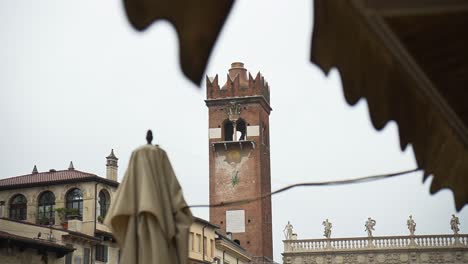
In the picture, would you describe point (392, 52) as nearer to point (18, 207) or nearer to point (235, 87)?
point (18, 207)

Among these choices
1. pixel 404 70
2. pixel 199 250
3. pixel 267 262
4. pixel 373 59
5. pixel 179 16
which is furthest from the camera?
pixel 267 262

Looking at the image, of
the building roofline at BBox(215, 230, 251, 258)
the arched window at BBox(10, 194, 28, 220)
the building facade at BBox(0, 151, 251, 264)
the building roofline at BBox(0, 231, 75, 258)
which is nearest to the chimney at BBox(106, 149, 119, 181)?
the building facade at BBox(0, 151, 251, 264)

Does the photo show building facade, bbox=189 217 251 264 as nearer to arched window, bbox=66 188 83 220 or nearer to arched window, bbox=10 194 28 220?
arched window, bbox=66 188 83 220

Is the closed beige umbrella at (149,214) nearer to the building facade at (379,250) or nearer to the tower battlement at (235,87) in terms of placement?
the building facade at (379,250)

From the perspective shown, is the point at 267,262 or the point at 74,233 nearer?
the point at 74,233

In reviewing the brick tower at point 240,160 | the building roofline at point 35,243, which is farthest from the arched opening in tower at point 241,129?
the building roofline at point 35,243

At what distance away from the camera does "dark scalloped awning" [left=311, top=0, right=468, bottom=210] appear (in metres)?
2.85

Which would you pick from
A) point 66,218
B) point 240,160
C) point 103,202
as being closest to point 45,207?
point 66,218

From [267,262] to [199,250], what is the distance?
13288 mm

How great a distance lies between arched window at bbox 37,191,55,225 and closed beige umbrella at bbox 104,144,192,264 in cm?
3131

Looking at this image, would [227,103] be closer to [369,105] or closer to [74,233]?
[74,233]

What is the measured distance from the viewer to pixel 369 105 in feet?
11.4

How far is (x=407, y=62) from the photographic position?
3312 mm

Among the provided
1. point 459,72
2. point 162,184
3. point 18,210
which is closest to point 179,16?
point 459,72
